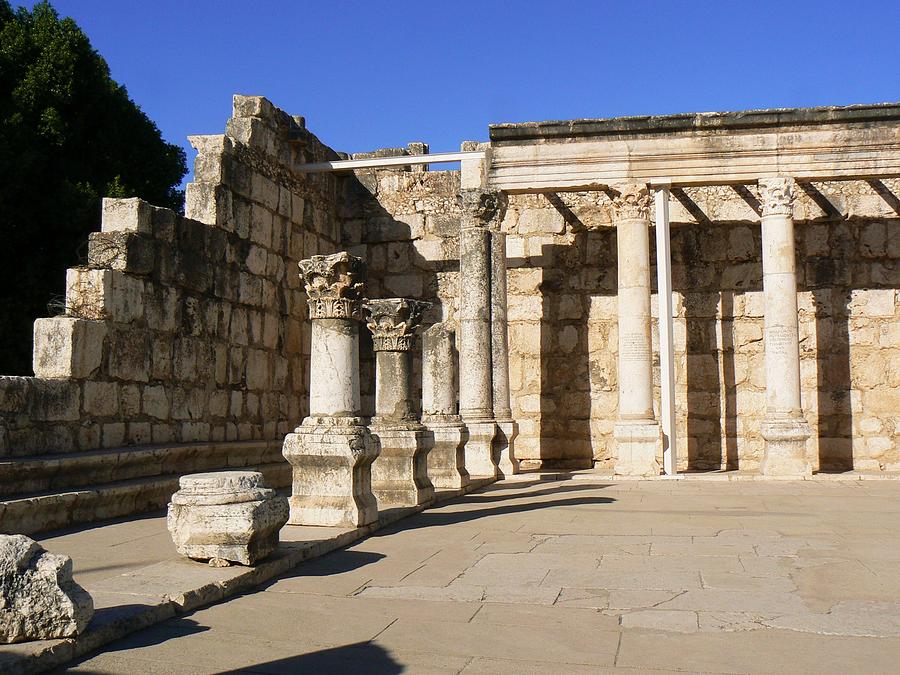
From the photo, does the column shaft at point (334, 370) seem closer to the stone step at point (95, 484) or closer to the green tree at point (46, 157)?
the stone step at point (95, 484)

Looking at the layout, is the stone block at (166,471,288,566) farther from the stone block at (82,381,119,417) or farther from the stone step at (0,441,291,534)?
the stone block at (82,381,119,417)

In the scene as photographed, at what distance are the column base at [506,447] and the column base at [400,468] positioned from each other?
4.87 metres

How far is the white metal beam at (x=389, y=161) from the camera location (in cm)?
Answer: 1608

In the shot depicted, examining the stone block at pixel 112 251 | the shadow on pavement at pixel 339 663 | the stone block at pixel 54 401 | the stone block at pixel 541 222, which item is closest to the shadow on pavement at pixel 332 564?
the shadow on pavement at pixel 339 663

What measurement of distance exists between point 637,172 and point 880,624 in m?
11.2

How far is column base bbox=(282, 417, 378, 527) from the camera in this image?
851cm

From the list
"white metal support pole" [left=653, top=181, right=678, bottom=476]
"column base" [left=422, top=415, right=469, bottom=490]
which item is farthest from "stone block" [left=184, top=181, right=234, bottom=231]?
"white metal support pole" [left=653, top=181, right=678, bottom=476]

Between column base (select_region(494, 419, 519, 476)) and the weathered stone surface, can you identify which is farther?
column base (select_region(494, 419, 519, 476))

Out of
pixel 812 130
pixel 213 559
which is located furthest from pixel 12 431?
pixel 812 130

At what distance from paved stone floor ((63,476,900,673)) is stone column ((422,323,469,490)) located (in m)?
2.81

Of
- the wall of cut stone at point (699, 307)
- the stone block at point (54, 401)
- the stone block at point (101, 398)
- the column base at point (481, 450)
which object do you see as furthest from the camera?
the wall of cut stone at point (699, 307)

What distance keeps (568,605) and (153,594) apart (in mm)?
2482

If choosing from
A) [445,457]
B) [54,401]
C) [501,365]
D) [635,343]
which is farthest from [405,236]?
[54,401]

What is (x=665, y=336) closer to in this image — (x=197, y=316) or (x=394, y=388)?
(x=394, y=388)
